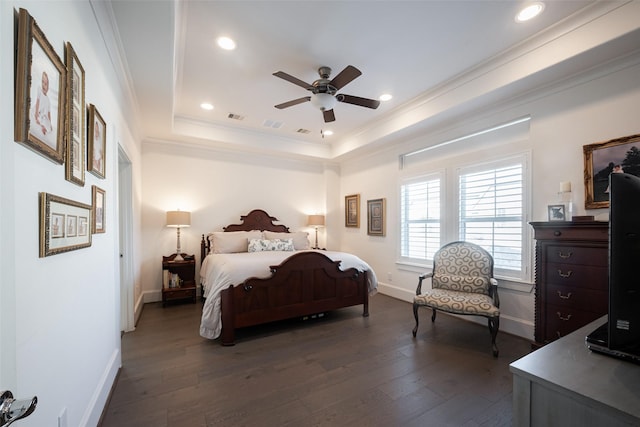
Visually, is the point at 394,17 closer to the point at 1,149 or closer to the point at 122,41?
the point at 122,41

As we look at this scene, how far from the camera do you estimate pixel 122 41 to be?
2.20 metres

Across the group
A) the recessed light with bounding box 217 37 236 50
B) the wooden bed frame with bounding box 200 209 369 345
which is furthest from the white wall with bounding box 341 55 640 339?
the recessed light with bounding box 217 37 236 50

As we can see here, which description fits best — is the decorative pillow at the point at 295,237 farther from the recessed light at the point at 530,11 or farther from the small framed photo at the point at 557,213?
the recessed light at the point at 530,11

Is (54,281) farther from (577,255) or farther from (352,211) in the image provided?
(352,211)

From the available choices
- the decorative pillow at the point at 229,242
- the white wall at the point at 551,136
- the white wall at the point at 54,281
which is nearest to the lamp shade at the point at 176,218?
the decorative pillow at the point at 229,242

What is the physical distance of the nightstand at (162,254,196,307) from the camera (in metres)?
4.26

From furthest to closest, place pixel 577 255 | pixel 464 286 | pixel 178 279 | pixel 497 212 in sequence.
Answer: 1. pixel 178 279
2. pixel 497 212
3. pixel 464 286
4. pixel 577 255

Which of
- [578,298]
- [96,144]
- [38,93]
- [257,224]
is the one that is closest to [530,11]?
[578,298]

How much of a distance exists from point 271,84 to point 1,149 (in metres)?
2.93

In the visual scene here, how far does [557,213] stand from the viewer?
2730 millimetres

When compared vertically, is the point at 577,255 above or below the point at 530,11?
below

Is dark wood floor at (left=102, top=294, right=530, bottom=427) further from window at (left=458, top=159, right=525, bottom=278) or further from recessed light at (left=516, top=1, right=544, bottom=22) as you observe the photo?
recessed light at (left=516, top=1, right=544, bottom=22)

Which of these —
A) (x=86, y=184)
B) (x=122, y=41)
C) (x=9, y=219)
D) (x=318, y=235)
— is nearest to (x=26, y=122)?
(x=9, y=219)

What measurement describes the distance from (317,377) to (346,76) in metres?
2.71
